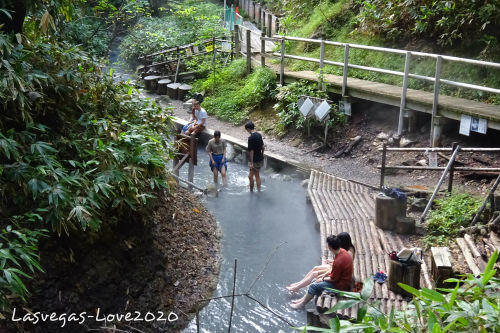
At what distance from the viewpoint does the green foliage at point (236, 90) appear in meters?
16.2

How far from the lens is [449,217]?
319 inches

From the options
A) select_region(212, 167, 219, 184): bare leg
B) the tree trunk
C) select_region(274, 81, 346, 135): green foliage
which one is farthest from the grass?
the tree trunk

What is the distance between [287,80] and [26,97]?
1029cm

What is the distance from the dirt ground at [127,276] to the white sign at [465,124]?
5.70m

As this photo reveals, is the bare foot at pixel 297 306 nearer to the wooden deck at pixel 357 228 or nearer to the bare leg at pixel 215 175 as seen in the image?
the wooden deck at pixel 357 228

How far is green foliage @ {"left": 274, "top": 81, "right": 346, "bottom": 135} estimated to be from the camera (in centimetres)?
1362

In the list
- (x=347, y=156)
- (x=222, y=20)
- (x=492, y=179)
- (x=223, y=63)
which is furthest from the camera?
(x=222, y=20)

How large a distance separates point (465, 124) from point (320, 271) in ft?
17.4

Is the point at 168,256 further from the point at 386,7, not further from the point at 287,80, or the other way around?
the point at 386,7

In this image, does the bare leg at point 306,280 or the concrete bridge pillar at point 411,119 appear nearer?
the bare leg at point 306,280

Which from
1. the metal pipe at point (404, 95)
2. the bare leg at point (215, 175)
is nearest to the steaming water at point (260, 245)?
the bare leg at point (215, 175)

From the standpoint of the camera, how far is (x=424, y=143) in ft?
38.9

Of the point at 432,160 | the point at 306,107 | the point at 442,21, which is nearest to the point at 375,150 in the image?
the point at 306,107

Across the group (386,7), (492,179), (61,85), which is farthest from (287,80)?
(61,85)
